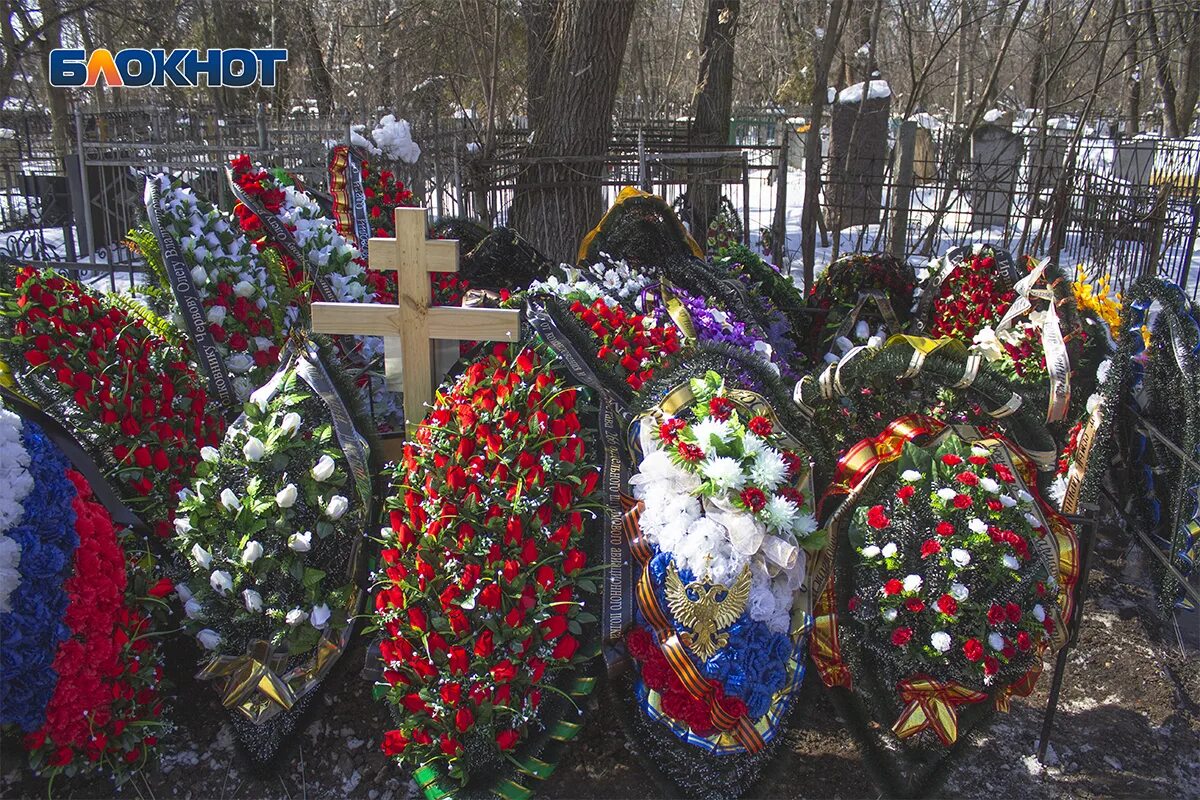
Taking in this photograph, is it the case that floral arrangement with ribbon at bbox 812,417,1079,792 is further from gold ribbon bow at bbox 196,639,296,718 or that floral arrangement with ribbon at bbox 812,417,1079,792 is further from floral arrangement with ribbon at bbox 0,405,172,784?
floral arrangement with ribbon at bbox 0,405,172,784

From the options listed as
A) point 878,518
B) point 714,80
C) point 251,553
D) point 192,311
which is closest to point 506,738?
point 251,553

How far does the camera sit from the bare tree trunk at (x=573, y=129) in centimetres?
741

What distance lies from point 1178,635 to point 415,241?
3374mm

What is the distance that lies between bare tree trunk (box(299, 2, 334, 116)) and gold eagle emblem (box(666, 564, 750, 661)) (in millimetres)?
15230

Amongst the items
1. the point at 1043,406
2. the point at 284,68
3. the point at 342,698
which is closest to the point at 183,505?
the point at 342,698

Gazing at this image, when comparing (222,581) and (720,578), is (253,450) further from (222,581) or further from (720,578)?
(720,578)

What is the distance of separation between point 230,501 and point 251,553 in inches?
7.1

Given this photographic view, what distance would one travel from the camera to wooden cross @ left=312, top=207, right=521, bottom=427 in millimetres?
3018

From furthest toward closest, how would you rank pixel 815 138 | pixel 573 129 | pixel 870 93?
pixel 870 93 < pixel 573 129 < pixel 815 138

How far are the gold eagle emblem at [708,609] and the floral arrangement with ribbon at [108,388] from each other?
1.84m

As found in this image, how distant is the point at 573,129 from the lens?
7.68 meters

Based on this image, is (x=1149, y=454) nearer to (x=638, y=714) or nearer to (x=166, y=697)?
(x=638, y=714)

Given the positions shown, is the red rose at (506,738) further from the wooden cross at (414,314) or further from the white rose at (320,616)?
the wooden cross at (414,314)

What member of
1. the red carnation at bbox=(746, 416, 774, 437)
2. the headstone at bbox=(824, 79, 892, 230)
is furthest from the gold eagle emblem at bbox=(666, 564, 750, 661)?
the headstone at bbox=(824, 79, 892, 230)
